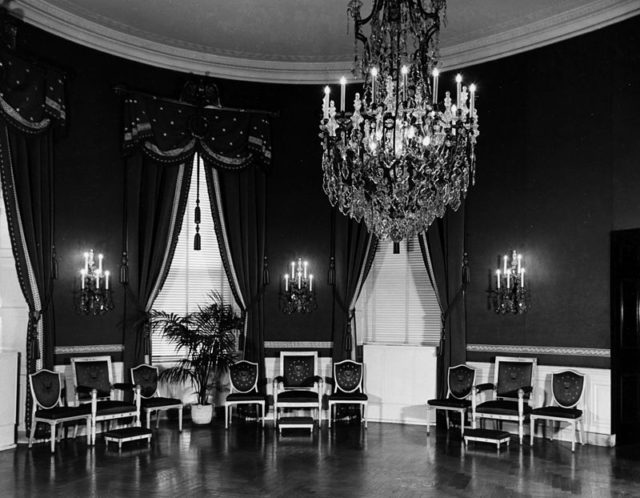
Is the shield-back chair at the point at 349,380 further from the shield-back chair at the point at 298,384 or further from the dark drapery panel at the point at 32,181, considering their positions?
the dark drapery panel at the point at 32,181

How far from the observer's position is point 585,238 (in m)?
9.32

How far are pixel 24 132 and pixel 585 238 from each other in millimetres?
7077

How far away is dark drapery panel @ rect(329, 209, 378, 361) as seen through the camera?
10.9m

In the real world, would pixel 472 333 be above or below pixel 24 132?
below

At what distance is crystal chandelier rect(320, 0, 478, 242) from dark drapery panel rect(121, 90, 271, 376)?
13.6ft

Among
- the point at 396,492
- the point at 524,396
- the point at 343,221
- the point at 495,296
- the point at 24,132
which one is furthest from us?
the point at 343,221

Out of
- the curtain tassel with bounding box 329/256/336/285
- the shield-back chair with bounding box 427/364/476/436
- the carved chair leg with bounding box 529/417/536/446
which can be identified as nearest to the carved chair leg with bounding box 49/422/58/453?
the curtain tassel with bounding box 329/256/336/285

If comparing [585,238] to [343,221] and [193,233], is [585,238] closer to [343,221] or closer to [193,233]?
[343,221]

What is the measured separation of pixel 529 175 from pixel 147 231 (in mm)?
5324

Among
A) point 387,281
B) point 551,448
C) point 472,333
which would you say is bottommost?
point 551,448

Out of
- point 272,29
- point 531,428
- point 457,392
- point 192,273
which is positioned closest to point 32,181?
point 192,273

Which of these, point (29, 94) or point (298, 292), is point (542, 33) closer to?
point (298, 292)

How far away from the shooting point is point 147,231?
10.2m

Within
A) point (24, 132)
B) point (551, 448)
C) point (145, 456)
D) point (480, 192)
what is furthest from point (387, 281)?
point (24, 132)
